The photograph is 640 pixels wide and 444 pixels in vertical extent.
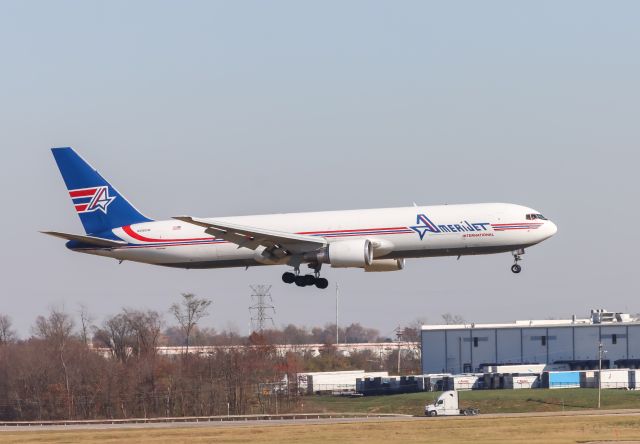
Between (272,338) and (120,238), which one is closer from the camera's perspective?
(120,238)

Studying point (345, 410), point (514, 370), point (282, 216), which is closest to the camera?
point (282, 216)

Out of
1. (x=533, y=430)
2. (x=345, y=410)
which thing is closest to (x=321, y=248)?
(x=533, y=430)

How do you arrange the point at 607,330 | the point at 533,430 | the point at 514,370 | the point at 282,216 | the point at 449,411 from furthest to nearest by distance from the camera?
the point at 607,330 < the point at 514,370 < the point at 449,411 < the point at 282,216 < the point at 533,430

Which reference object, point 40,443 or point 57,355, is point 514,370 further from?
point 40,443

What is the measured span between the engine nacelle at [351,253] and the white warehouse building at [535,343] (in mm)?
80388

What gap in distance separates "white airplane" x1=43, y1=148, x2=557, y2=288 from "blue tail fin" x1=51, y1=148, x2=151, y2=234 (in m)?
0.06

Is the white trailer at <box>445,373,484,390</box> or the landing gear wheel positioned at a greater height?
the landing gear wheel

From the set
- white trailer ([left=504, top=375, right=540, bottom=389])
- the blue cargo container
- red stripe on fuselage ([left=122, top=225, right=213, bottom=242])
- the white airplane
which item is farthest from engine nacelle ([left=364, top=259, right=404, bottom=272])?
the blue cargo container

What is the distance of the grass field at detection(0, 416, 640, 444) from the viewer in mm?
64875

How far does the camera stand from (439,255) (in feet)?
228

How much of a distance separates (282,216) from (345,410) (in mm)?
46566

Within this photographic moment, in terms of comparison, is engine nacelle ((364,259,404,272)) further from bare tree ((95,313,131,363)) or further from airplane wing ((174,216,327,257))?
bare tree ((95,313,131,363))

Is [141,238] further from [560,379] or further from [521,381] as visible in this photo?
[560,379]

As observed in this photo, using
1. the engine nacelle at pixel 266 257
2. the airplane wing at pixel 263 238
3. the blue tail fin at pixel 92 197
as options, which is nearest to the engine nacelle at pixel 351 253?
the airplane wing at pixel 263 238
